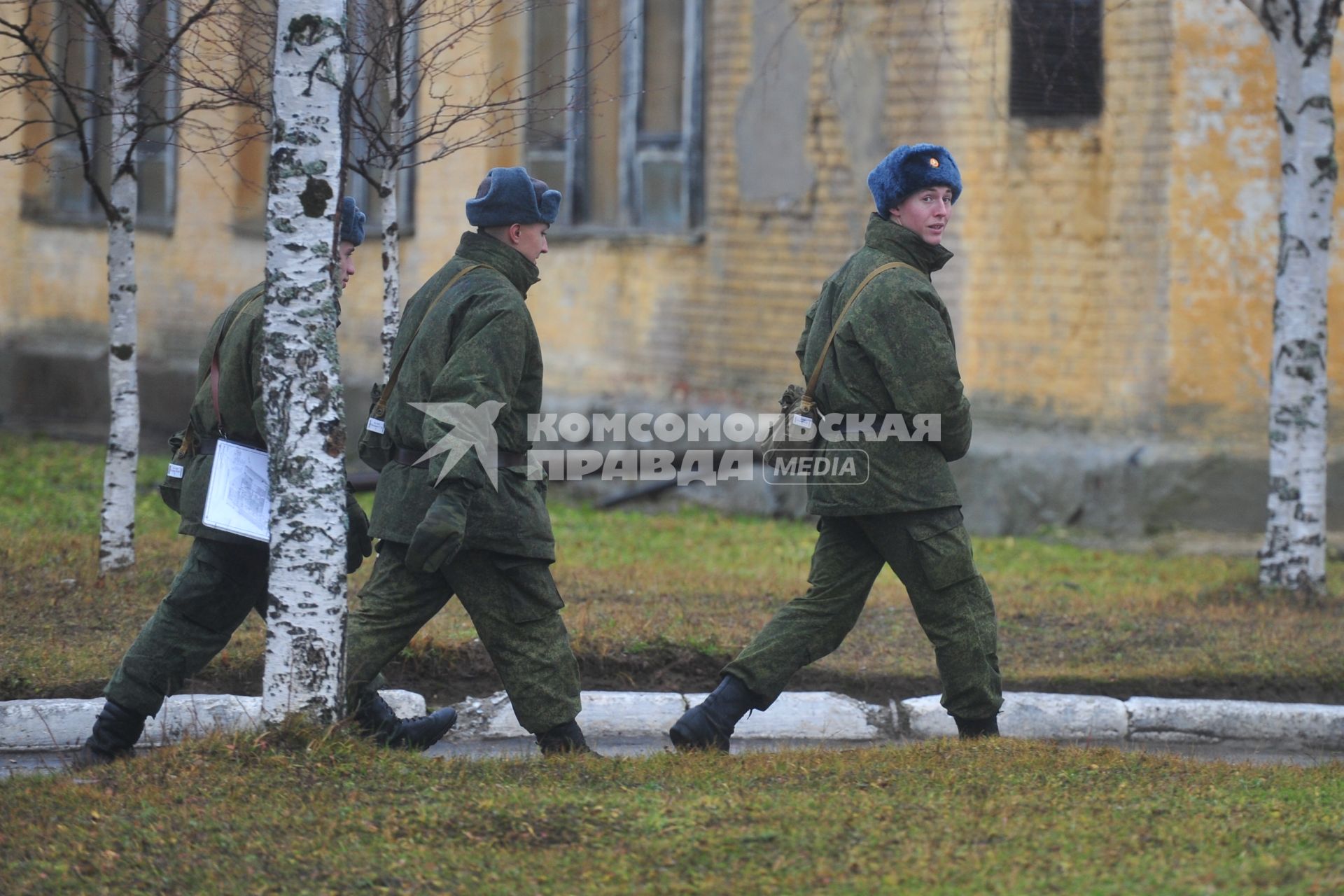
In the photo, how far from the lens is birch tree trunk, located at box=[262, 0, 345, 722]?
4.17 metres

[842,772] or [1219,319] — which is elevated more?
[1219,319]

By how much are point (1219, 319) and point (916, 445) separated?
549 centimetres

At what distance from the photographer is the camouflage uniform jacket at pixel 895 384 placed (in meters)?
4.68

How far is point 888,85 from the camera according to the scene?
10.2 meters

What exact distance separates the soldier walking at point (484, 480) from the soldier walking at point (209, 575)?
196 millimetres

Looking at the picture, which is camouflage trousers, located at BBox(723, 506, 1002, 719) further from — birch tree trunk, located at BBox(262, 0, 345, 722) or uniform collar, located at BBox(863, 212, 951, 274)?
birch tree trunk, located at BBox(262, 0, 345, 722)

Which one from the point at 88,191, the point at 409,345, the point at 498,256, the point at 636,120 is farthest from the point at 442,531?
the point at 88,191

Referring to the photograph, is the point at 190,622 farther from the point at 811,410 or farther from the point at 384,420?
the point at 811,410

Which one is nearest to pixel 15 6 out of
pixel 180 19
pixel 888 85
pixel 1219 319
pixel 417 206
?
pixel 417 206

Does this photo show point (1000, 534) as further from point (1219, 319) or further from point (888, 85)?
point (888, 85)

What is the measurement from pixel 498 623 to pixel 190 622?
0.94 metres

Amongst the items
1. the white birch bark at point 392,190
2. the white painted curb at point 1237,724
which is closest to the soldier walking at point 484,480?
the white birch bark at point 392,190

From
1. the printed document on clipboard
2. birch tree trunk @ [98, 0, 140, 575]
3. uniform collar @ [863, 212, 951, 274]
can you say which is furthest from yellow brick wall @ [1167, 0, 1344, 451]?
the printed document on clipboard

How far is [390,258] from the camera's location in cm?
680
